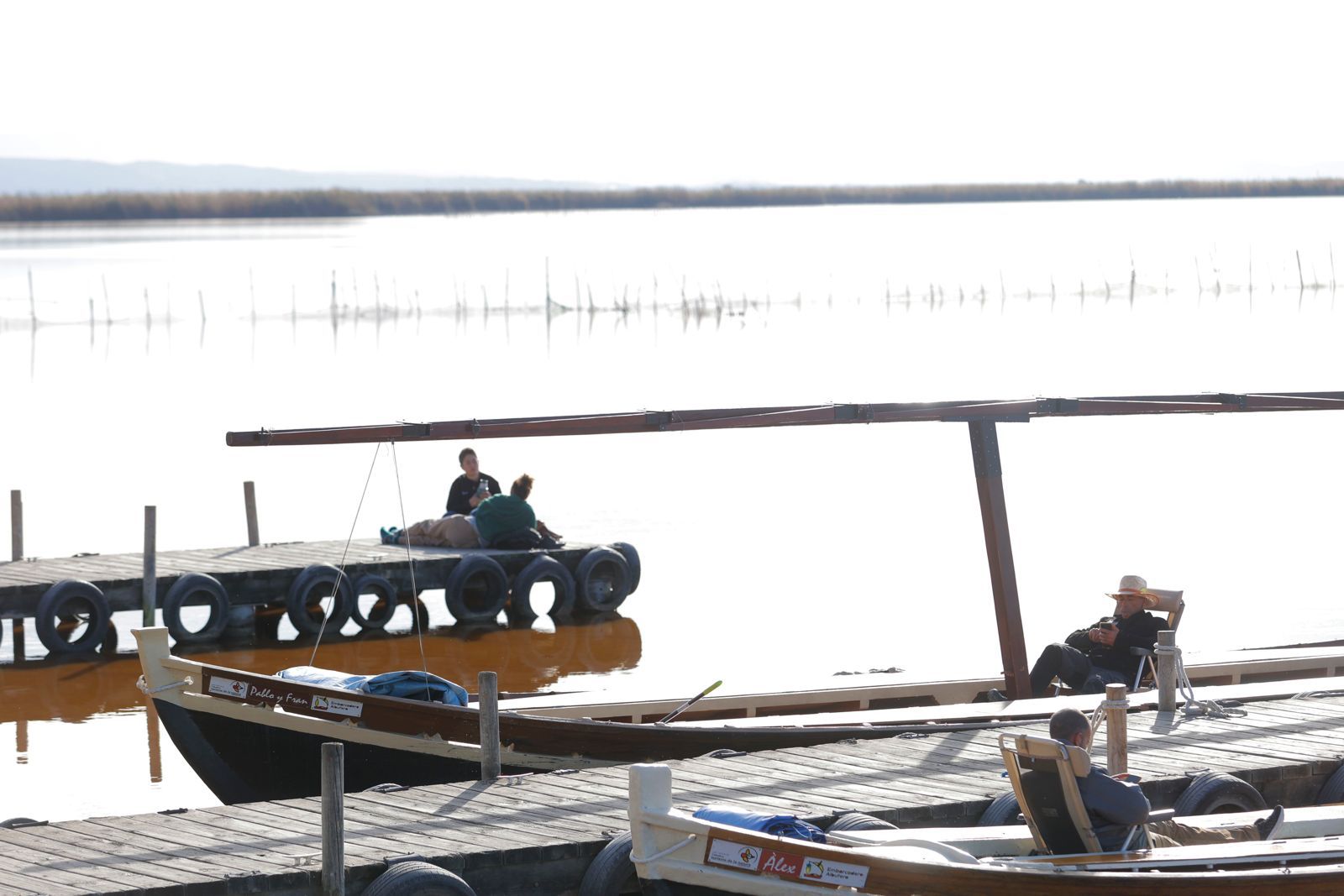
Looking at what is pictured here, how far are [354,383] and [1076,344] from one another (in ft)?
80.4

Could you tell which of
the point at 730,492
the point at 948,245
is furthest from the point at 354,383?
the point at 948,245

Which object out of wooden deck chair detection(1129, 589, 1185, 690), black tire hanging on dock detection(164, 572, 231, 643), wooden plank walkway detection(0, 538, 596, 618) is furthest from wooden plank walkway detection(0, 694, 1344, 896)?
black tire hanging on dock detection(164, 572, 231, 643)

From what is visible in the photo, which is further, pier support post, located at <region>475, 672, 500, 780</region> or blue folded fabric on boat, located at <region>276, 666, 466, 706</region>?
blue folded fabric on boat, located at <region>276, 666, 466, 706</region>

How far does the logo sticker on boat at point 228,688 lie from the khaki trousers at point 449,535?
9216mm

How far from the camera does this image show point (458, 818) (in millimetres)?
10789

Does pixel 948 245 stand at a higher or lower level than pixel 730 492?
higher

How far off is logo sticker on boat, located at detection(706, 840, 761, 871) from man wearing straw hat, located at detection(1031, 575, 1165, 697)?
5.45 meters

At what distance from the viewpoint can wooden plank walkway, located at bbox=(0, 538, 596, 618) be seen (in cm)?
2048

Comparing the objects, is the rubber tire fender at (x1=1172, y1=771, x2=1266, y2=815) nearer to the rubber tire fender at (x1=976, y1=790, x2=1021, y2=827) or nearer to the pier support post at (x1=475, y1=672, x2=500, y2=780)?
the rubber tire fender at (x1=976, y1=790, x2=1021, y2=827)

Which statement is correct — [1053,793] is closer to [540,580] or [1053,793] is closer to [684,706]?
[684,706]

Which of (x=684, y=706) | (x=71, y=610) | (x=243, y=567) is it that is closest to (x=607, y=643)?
(x=243, y=567)

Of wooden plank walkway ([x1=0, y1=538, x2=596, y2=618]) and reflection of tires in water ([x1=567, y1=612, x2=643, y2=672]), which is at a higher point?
wooden plank walkway ([x1=0, y1=538, x2=596, y2=618])

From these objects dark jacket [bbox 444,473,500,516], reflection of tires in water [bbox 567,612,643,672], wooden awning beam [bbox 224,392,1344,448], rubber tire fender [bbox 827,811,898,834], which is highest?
wooden awning beam [bbox 224,392,1344,448]

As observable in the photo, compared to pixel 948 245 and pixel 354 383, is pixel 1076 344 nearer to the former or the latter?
pixel 354 383
